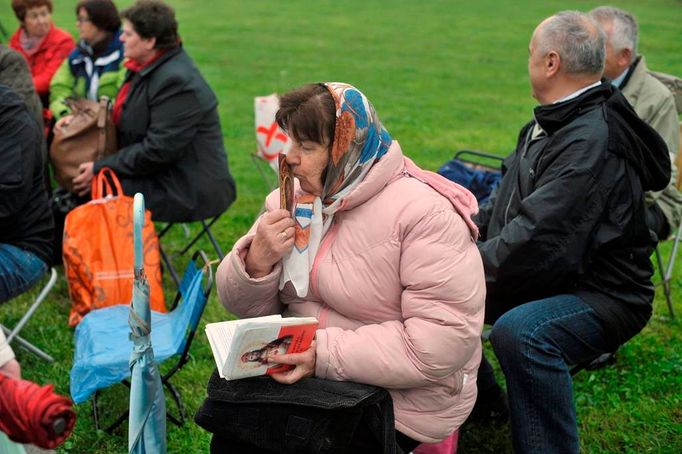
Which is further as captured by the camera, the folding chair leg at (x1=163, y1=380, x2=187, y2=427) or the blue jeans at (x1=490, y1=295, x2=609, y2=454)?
the folding chair leg at (x1=163, y1=380, x2=187, y2=427)

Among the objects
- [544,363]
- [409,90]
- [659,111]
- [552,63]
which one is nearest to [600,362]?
[659,111]

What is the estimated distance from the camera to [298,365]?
285 centimetres

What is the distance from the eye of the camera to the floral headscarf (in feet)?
9.36

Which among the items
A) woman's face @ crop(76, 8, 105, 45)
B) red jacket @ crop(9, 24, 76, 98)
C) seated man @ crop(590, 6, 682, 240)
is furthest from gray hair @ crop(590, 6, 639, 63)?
red jacket @ crop(9, 24, 76, 98)

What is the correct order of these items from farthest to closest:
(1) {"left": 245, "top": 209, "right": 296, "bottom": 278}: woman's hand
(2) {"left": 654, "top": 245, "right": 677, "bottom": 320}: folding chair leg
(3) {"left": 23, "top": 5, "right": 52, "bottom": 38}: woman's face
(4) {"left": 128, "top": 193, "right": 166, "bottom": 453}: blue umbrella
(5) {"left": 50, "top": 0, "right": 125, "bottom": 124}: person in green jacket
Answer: (3) {"left": 23, "top": 5, "right": 52, "bottom": 38}: woman's face → (5) {"left": 50, "top": 0, "right": 125, "bottom": 124}: person in green jacket → (2) {"left": 654, "top": 245, "right": 677, "bottom": 320}: folding chair leg → (4) {"left": 128, "top": 193, "right": 166, "bottom": 453}: blue umbrella → (1) {"left": 245, "top": 209, "right": 296, "bottom": 278}: woman's hand

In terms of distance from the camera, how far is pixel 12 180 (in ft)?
13.9

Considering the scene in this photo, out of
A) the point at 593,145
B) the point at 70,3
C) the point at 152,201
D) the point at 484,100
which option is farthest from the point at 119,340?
the point at 70,3

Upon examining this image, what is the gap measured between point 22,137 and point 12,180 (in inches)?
8.6

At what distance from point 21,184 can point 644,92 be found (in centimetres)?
312

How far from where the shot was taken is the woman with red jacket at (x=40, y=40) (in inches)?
288

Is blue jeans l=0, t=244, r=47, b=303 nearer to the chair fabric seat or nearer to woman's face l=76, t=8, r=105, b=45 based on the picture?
the chair fabric seat

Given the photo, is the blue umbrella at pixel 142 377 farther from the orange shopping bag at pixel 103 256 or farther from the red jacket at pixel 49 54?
the red jacket at pixel 49 54

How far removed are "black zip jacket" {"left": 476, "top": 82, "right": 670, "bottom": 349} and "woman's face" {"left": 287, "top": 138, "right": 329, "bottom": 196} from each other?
964mm

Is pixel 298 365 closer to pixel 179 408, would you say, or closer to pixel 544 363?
pixel 544 363
